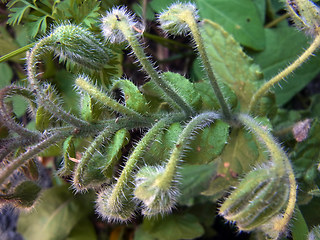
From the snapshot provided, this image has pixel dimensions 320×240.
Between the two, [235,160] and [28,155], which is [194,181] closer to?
[235,160]

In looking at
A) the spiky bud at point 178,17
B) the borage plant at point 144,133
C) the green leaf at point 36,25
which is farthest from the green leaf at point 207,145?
the green leaf at point 36,25

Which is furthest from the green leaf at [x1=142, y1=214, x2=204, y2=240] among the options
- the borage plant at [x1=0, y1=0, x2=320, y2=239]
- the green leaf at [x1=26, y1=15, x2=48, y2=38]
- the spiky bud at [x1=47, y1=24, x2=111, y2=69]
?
the green leaf at [x1=26, y1=15, x2=48, y2=38]

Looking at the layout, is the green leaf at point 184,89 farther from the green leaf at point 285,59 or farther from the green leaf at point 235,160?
the green leaf at point 285,59

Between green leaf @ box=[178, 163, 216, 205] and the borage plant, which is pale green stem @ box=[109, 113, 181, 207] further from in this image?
green leaf @ box=[178, 163, 216, 205]

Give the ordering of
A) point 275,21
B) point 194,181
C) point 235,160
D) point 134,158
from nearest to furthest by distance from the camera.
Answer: point 134,158, point 235,160, point 194,181, point 275,21

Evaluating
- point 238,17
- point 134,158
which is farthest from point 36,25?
point 238,17

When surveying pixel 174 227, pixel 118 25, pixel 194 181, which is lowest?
pixel 174 227

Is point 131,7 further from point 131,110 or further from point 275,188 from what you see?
point 275,188

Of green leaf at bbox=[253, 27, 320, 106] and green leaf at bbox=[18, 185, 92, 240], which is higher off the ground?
green leaf at bbox=[253, 27, 320, 106]
